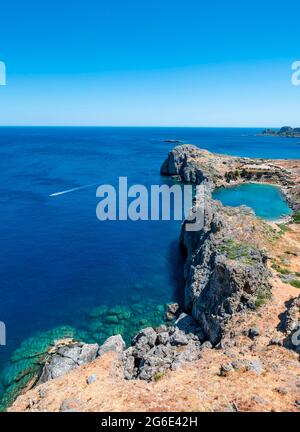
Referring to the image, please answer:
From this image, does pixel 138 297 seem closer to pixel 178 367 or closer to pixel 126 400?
pixel 178 367

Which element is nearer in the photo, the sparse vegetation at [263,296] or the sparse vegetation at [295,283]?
the sparse vegetation at [263,296]

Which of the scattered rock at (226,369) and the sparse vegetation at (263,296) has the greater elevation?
the sparse vegetation at (263,296)

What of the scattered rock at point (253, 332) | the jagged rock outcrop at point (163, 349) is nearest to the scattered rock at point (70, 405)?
the jagged rock outcrop at point (163, 349)

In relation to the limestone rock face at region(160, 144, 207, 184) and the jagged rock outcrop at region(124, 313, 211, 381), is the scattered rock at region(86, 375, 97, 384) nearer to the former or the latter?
the jagged rock outcrop at region(124, 313, 211, 381)

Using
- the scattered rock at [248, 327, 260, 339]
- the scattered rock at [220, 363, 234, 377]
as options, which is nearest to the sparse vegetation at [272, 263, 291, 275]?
the scattered rock at [248, 327, 260, 339]
